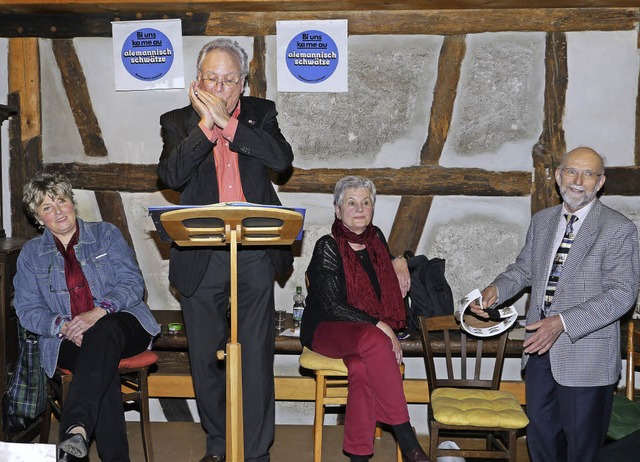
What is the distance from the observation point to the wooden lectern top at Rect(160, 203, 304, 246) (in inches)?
100

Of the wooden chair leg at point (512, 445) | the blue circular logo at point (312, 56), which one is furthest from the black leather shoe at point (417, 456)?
the blue circular logo at point (312, 56)

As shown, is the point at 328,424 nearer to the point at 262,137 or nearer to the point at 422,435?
the point at 422,435

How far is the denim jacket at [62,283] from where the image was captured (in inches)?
142

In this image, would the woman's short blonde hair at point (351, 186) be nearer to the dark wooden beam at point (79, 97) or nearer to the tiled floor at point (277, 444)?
the tiled floor at point (277, 444)

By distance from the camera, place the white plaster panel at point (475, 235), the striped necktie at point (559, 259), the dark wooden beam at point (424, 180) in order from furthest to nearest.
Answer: the white plaster panel at point (475, 235)
the dark wooden beam at point (424, 180)
the striped necktie at point (559, 259)

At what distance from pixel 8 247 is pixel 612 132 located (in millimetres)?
3224

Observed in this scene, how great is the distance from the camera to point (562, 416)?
3.22 metres

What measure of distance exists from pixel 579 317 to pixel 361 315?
1.00 metres

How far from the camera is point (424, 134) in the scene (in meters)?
4.41

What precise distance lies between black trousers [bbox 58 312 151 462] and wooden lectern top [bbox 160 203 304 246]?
3.14 ft

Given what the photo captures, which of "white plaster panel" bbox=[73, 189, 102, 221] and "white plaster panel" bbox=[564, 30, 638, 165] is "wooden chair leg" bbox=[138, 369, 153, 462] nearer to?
"white plaster panel" bbox=[73, 189, 102, 221]

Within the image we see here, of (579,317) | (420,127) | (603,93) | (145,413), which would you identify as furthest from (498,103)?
(145,413)

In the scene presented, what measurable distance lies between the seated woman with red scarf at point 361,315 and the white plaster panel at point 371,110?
59cm

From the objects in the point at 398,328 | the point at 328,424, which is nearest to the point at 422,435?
the point at 328,424
